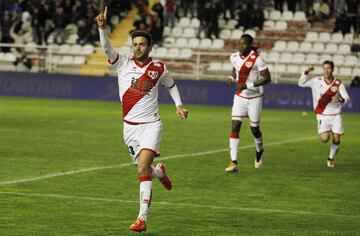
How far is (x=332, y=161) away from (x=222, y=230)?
8.32 meters

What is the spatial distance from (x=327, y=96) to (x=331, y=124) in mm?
550

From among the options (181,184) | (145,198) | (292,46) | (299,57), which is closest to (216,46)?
(292,46)

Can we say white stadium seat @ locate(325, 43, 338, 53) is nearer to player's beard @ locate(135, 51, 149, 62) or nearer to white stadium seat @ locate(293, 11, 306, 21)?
white stadium seat @ locate(293, 11, 306, 21)

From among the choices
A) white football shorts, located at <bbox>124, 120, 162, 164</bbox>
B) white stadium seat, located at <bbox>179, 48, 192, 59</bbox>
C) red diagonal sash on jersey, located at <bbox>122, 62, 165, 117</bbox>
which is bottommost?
white stadium seat, located at <bbox>179, 48, 192, 59</bbox>

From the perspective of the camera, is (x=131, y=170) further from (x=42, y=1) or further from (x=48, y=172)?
(x=42, y=1)

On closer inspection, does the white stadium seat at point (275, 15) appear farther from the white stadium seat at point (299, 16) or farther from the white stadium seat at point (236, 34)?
the white stadium seat at point (236, 34)

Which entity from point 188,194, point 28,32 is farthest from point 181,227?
point 28,32

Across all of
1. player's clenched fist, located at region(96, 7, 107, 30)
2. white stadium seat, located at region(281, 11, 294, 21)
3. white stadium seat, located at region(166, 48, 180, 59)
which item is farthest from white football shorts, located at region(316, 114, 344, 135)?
white stadium seat, located at region(281, 11, 294, 21)

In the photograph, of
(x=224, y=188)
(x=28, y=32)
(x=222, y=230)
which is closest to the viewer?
(x=222, y=230)

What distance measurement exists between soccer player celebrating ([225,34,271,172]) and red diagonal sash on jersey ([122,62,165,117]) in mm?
6165

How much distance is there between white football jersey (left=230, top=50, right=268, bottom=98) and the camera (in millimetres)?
19328

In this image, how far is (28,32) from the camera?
46094mm

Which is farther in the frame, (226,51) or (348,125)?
(226,51)

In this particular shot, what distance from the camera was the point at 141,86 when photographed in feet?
41.9
